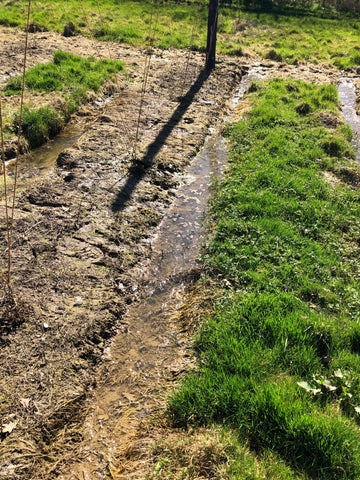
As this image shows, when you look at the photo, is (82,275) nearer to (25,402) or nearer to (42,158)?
(25,402)

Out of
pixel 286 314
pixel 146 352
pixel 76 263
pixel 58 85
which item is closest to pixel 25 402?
pixel 146 352

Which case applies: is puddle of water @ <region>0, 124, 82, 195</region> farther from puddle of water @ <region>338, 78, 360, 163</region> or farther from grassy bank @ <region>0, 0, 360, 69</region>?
puddle of water @ <region>338, 78, 360, 163</region>

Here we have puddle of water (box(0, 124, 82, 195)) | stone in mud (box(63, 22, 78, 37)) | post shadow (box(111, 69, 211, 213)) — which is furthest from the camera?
stone in mud (box(63, 22, 78, 37))

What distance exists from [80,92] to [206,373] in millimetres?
9414

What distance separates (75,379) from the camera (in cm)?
376

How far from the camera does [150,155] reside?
805 centimetres

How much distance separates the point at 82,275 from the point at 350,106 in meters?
12.3

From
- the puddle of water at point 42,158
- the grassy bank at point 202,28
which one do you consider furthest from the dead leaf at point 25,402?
the grassy bank at point 202,28

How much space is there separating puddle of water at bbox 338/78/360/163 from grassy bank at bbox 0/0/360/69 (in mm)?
3026

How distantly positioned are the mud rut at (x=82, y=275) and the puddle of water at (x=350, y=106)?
4.38m

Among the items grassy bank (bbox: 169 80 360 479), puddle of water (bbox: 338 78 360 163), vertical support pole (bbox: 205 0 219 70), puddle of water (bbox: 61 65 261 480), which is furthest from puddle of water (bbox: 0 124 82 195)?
puddle of water (bbox: 338 78 360 163)

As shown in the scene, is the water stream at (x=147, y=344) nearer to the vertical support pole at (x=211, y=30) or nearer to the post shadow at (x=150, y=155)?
the post shadow at (x=150, y=155)

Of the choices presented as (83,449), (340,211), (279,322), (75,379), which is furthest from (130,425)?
(340,211)

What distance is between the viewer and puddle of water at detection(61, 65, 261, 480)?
3346 mm
